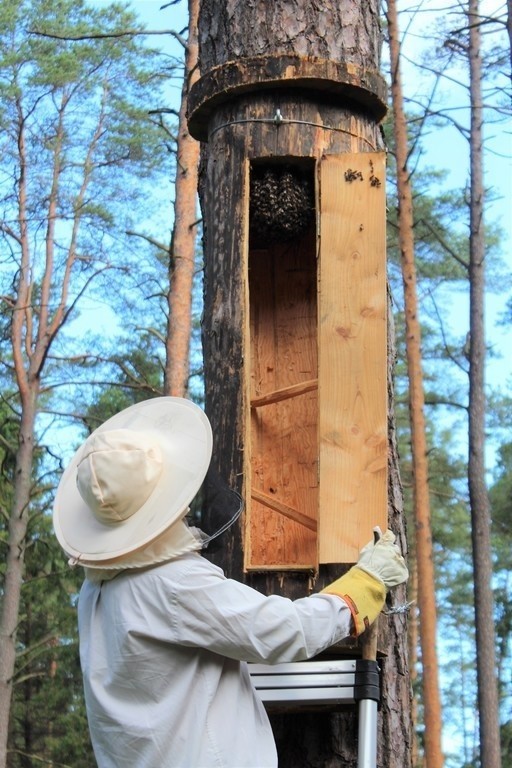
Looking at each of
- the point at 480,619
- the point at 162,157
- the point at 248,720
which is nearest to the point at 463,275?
the point at 162,157

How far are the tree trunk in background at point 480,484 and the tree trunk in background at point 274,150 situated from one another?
10.9 m

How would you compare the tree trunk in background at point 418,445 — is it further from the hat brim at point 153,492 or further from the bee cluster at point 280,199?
the hat brim at point 153,492

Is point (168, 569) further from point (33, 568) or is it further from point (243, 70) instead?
point (33, 568)

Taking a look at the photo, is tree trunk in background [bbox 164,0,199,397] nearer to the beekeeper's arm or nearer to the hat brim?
the hat brim

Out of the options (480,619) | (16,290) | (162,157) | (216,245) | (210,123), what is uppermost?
(162,157)

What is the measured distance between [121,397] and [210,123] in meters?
14.0

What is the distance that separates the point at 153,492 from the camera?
9.86 ft

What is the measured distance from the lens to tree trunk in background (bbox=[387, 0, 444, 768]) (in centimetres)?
1421

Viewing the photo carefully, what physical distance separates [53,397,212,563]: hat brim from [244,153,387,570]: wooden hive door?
0.49 m

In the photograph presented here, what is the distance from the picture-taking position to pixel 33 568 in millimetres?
19375

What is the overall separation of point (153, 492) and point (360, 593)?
0.69m

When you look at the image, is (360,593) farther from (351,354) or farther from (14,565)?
(14,565)

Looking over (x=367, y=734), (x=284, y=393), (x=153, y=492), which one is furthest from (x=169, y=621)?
(x=284, y=393)

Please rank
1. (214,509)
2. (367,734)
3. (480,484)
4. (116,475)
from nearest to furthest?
(116,475), (367,734), (214,509), (480,484)
